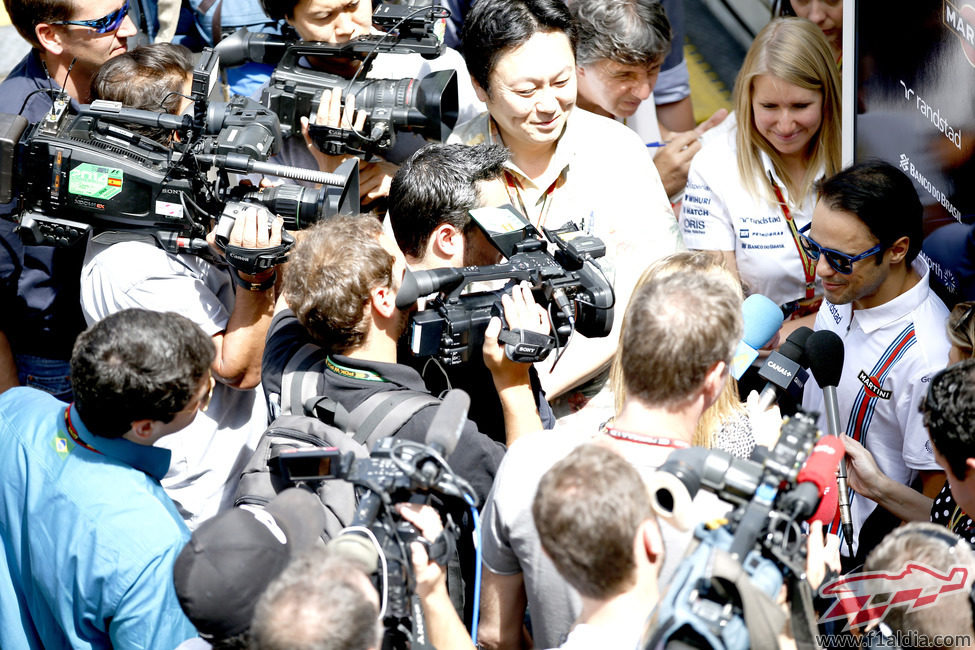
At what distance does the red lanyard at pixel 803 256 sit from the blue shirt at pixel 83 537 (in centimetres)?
277

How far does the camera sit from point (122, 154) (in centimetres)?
319

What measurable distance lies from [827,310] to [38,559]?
2.99m

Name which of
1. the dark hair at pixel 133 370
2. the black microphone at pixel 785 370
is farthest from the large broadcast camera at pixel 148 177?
the black microphone at pixel 785 370

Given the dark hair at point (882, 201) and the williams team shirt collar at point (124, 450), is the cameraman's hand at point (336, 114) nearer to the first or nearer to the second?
the williams team shirt collar at point (124, 450)

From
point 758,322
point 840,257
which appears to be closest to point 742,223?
point 840,257

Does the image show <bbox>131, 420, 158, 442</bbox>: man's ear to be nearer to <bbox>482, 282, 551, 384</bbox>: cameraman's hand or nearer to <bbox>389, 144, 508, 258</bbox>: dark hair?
<bbox>482, 282, 551, 384</bbox>: cameraman's hand

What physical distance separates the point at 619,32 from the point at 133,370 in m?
2.80

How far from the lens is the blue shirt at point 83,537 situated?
2543mm

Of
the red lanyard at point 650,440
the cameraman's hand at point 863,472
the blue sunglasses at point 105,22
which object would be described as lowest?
the cameraman's hand at point 863,472

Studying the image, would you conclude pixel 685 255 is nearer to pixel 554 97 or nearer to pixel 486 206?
pixel 486 206

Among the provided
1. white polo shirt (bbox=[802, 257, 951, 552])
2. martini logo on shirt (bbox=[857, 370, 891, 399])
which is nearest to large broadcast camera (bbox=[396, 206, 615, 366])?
white polo shirt (bbox=[802, 257, 951, 552])

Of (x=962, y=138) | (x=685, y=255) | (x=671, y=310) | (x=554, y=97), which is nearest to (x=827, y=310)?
(x=962, y=138)

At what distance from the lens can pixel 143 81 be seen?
138 inches

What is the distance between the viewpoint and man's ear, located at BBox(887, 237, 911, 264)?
358 centimetres
